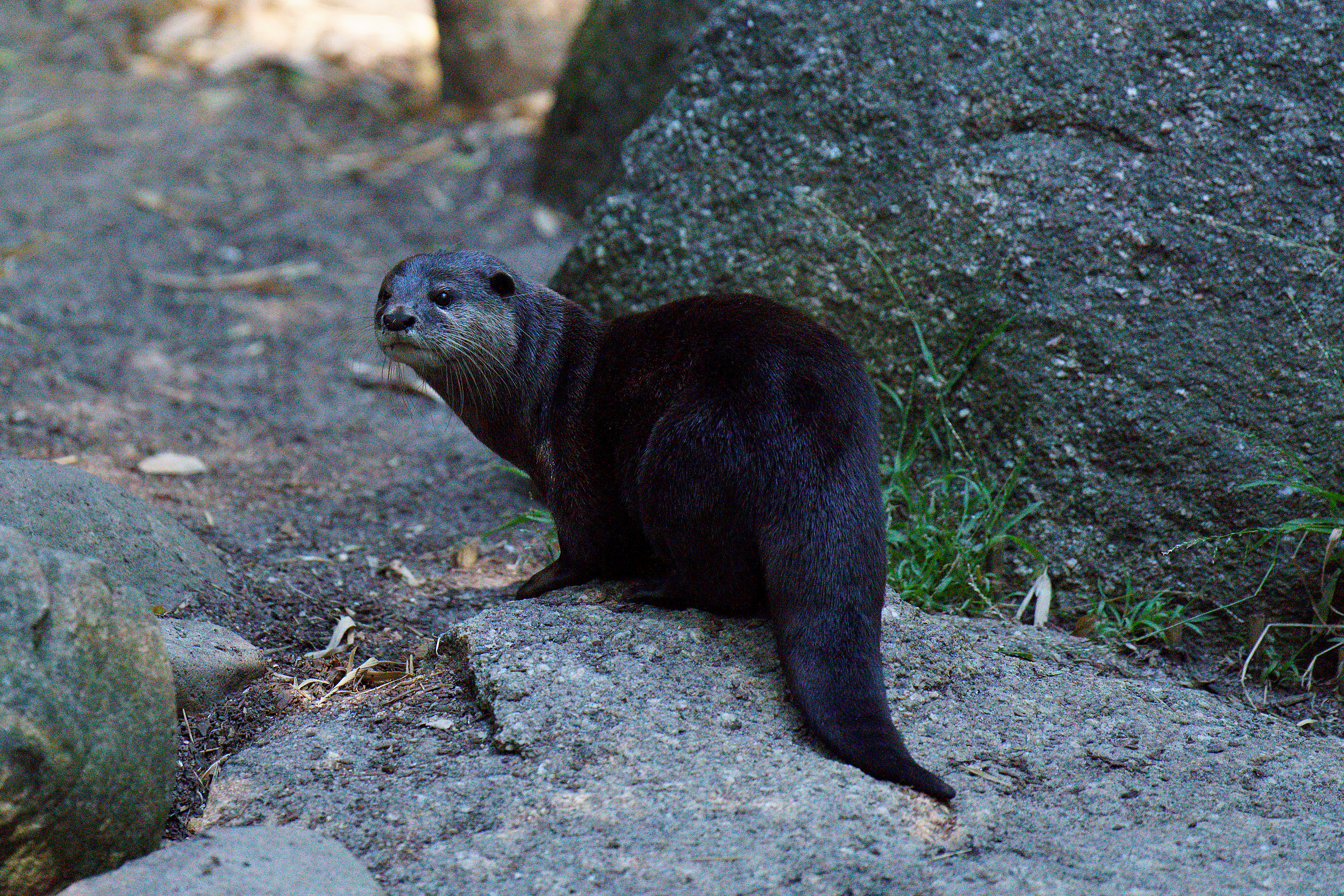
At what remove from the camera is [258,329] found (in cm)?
488

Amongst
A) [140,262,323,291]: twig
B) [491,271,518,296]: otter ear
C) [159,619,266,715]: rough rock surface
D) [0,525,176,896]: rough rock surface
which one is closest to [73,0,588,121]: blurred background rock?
[140,262,323,291]: twig

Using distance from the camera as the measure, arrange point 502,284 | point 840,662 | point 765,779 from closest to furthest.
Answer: point 765,779, point 840,662, point 502,284

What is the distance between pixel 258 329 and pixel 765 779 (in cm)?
350

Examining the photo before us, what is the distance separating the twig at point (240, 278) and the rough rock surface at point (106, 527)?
2.54 m

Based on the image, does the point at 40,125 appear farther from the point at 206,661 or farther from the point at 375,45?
the point at 206,661

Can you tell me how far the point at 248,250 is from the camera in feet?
17.9

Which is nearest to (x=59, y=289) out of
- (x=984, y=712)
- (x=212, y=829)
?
(x=212, y=829)

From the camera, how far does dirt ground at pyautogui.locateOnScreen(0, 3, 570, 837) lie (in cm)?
304

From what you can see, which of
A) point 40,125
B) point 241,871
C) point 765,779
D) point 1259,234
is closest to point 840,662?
point 765,779

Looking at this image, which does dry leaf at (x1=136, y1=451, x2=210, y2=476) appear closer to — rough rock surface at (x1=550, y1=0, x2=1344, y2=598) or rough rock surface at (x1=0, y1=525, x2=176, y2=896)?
rough rock surface at (x1=550, y1=0, x2=1344, y2=598)

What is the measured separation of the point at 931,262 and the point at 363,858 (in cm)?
196

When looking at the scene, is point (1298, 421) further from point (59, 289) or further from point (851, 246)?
point (59, 289)

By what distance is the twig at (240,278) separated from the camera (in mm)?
5145

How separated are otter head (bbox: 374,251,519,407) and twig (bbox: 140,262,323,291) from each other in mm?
2518
